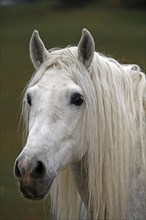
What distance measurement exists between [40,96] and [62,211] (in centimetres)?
82

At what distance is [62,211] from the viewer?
3256mm

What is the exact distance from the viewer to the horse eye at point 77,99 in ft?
9.10

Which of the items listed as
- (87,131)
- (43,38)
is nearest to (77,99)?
(87,131)

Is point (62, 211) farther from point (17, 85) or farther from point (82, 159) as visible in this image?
point (17, 85)

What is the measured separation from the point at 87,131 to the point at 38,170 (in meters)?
0.43

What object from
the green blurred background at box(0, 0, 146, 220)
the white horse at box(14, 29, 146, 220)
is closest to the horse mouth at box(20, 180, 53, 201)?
the white horse at box(14, 29, 146, 220)

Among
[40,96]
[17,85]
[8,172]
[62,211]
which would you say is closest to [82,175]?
[62,211]

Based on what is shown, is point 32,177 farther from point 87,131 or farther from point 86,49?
point 86,49

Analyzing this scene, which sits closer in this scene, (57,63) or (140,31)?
(57,63)

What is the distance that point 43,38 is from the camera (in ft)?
60.7

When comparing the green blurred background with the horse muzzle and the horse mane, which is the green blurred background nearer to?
the horse mane

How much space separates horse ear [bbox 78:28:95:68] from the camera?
2846 mm

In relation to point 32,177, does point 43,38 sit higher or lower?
lower

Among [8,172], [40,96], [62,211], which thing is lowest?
[8,172]
